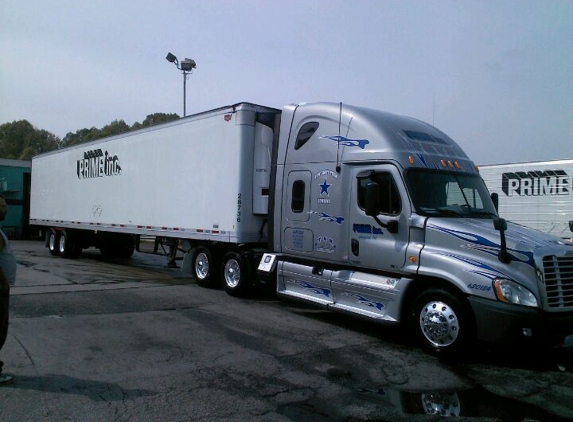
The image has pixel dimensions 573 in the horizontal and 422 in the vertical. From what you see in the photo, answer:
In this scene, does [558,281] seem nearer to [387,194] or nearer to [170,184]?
[387,194]

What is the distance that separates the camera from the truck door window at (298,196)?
934 centimetres

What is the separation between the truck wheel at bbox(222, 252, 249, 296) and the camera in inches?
423

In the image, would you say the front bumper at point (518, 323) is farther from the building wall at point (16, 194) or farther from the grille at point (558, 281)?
the building wall at point (16, 194)

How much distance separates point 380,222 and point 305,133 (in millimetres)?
2618

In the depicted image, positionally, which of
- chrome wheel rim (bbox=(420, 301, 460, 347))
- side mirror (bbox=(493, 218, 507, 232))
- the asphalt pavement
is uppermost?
side mirror (bbox=(493, 218, 507, 232))

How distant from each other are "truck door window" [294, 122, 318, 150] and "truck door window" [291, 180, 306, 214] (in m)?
0.71

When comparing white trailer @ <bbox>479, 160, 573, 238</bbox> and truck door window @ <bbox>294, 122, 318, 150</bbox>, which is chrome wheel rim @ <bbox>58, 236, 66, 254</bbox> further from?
white trailer @ <bbox>479, 160, 573, 238</bbox>

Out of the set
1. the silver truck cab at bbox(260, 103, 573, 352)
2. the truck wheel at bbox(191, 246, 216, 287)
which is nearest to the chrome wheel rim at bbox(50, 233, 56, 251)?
the truck wheel at bbox(191, 246, 216, 287)

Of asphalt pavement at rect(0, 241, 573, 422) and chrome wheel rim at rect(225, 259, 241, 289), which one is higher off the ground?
chrome wheel rim at rect(225, 259, 241, 289)

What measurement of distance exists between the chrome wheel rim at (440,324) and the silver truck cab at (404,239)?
0.04 feet

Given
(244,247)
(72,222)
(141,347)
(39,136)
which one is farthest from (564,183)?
(39,136)

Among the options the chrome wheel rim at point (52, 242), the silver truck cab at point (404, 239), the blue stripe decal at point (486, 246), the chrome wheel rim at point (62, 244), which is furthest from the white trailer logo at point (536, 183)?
the chrome wheel rim at point (52, 242)

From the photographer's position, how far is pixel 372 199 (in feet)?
24.7

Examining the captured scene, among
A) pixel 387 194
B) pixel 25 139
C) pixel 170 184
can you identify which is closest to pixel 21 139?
pixel 25 139
